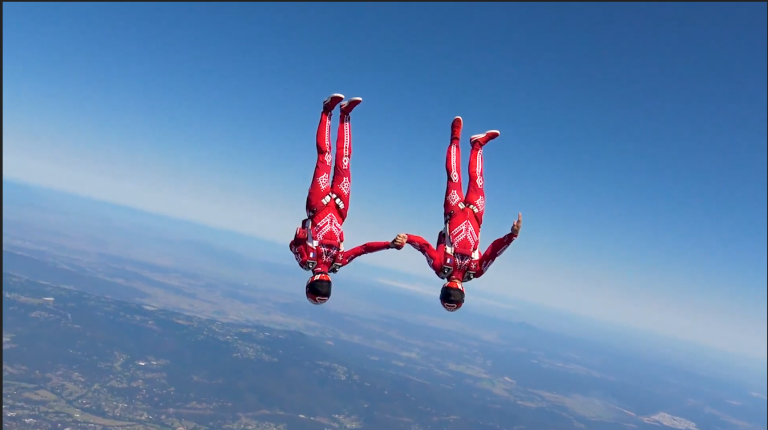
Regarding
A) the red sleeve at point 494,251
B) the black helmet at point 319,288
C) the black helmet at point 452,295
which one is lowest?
the black helmet at point 319,288

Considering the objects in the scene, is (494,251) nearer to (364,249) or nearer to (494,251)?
(494,251)

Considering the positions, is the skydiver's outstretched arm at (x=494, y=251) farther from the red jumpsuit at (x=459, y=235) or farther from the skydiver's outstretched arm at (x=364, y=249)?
the skydiver's outstretched arm at (x=364, y=249)

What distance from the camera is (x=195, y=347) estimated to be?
11844 centimetres

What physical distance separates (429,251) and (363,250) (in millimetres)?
1089

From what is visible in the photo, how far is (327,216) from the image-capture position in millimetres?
7125

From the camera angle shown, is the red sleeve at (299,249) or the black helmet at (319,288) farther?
the red sleeve at (299,249)

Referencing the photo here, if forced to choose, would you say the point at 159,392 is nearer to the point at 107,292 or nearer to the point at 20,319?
the point at 20,319

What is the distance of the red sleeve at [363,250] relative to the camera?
280 inches

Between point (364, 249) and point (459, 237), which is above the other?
point (459, 237)

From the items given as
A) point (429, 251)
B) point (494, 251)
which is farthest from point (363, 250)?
point (494, 251)

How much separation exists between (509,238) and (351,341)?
176189 millimetres

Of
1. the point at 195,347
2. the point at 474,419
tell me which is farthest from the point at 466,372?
the point at 195,347

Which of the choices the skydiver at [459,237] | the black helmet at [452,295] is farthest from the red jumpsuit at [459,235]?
the black helmet at [452,295]

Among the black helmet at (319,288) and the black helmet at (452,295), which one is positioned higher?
the black helmet at (452,295)
